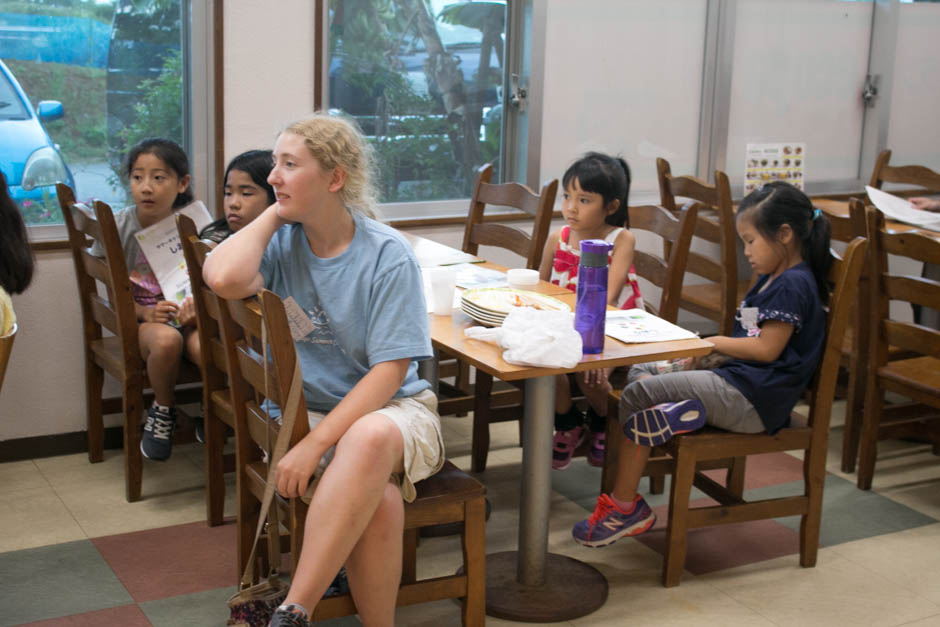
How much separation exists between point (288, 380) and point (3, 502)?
5.13 ft

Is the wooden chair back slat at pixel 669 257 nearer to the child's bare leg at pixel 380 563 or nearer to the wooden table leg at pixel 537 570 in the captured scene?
the wooden table leg at pixel 537 570

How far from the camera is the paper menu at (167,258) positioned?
3180mm

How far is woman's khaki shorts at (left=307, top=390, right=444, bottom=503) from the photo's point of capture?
6.88ft

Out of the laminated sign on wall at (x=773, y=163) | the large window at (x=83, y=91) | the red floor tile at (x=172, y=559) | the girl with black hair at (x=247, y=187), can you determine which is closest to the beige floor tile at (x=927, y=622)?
the red floor tile at (x=172, y=559)

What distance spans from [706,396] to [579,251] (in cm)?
66

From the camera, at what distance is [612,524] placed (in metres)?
2.66

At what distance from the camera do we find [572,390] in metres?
3.24

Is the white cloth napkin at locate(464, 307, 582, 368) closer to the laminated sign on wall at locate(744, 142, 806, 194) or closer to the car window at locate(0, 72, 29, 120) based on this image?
the car window at locate(0, 72, 29, 120)

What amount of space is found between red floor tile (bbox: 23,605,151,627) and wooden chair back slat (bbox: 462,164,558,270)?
5.09 feet

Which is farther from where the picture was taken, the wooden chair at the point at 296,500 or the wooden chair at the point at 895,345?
the wooden chair at the point at 895,345

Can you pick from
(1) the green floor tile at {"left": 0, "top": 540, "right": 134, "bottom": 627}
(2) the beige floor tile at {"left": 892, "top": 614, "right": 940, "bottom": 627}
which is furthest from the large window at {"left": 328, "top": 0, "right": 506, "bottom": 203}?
(2) the beige floor tile at {"left": 892, "top": 614, "right": 940, "bottom": 627}

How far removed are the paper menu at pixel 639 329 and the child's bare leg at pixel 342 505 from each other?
2.11 feet

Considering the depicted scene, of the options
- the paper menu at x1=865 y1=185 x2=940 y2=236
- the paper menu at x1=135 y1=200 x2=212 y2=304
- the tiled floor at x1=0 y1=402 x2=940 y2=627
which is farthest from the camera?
the paper menu at x1=865 y1=185 x2=940 y2=236

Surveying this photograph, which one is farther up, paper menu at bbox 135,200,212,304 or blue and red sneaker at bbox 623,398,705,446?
paper menu at bbox 135,200,212,304
